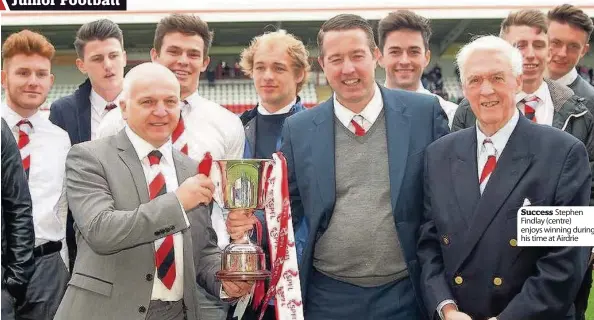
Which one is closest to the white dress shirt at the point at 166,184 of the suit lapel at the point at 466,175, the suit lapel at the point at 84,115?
the suit lapel at the point at 466,175

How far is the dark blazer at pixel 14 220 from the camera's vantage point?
3090 millimetres

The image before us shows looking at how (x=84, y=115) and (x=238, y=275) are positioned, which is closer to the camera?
(x=238, y=275)

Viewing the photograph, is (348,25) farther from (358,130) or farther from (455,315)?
(455,315)

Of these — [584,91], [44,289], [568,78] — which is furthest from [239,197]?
[568,78]

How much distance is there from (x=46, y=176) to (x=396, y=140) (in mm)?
1768

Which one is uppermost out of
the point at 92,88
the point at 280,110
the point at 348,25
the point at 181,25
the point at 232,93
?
the point at 232,93

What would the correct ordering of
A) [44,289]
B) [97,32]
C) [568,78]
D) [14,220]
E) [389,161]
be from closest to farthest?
[389,161] < [14,220] < [44,289] < [568,78] < [97,32]

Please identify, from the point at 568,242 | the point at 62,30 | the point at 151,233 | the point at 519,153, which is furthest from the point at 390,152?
the point at 62,30

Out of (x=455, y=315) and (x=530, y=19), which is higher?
(x=530, y=19)

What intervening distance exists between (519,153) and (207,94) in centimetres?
2012

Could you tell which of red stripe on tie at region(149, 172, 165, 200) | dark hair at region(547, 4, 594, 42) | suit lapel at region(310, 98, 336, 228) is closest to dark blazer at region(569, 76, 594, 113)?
dark hair at region(547, 4, 594, 42)

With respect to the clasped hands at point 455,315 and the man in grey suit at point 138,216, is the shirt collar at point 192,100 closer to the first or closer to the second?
the man in grey suit at point 138,216

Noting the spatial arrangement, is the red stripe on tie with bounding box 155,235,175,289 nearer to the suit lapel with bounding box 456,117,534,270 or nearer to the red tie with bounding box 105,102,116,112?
the suit lapel with bounding box 456,117,534,270

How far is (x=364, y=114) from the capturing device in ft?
9.70
